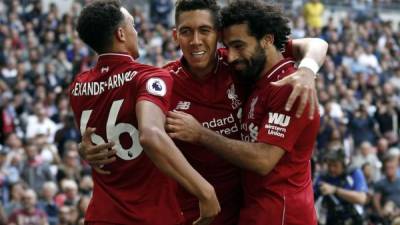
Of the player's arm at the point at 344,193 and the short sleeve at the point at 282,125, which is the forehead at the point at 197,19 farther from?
the player's arm at the point at 344,193

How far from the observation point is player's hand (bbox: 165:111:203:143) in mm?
5695

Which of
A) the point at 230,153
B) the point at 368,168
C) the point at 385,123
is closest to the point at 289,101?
the point at 230,153

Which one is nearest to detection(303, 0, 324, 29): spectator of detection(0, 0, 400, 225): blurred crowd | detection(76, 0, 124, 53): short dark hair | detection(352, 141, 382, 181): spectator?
detection(0, 0, 400, 225): blurred crowd

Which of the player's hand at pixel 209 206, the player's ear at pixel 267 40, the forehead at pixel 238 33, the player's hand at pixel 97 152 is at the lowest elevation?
the player's hand at pixel 209 206

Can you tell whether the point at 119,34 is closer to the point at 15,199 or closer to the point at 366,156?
the point at 15,199

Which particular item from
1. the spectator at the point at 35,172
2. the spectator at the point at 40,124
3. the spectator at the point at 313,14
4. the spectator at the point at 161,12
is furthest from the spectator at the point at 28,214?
the spectator at the point at 313,14

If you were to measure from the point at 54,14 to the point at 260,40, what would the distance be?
15.7m

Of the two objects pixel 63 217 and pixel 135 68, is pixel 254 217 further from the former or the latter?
pixel 63 217

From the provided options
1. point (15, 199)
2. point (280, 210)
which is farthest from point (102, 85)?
point (15, 199)

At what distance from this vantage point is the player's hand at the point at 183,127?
18.7 ft

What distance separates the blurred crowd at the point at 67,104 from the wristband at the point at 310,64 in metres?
3.73

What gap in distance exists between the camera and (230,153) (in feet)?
19.4

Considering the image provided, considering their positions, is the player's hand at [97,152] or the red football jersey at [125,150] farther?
the player's hand at [97,152]

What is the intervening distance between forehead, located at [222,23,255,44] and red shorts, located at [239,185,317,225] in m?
0.94
